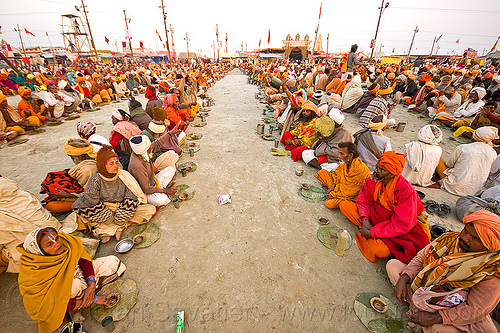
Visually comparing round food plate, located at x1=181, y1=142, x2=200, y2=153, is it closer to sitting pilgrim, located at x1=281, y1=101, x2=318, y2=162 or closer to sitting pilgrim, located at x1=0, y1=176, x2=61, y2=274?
sitting pilgrim, located at x1=281, y1=101, x2=318, y2=162

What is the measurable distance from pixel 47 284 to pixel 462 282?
3.87 m

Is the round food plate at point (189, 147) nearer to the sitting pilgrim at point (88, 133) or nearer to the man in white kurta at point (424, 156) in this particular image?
the sitting pilgrim at point (88, 133)

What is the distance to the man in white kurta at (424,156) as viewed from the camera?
407cm

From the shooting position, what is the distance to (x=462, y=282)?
188cm

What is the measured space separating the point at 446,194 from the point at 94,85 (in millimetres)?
15804

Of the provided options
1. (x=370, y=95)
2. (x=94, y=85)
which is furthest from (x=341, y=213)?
(x=94, y=85)

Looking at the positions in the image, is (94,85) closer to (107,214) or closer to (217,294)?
(107,214)

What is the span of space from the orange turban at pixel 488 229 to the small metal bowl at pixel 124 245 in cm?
397

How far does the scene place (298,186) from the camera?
4.46 meters

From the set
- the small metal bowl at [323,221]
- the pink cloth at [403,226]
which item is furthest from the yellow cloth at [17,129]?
the pink cloth at [403,226]

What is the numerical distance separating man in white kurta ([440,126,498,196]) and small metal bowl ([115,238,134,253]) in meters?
6.35

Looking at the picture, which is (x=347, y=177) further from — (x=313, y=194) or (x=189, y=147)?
(x=189, y=147)

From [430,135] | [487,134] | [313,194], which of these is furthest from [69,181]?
[487,134]

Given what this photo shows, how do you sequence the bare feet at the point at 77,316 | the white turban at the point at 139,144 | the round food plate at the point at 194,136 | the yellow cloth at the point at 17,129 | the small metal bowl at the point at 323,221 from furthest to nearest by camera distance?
1. the round food plate at the point at 194,136
2. the yellow cloth at the point at 17,129
3. the small metal bowl at the point at 323,221
4. the white turban at the point at 139,144
5. the bare feet at the point at 77,316
